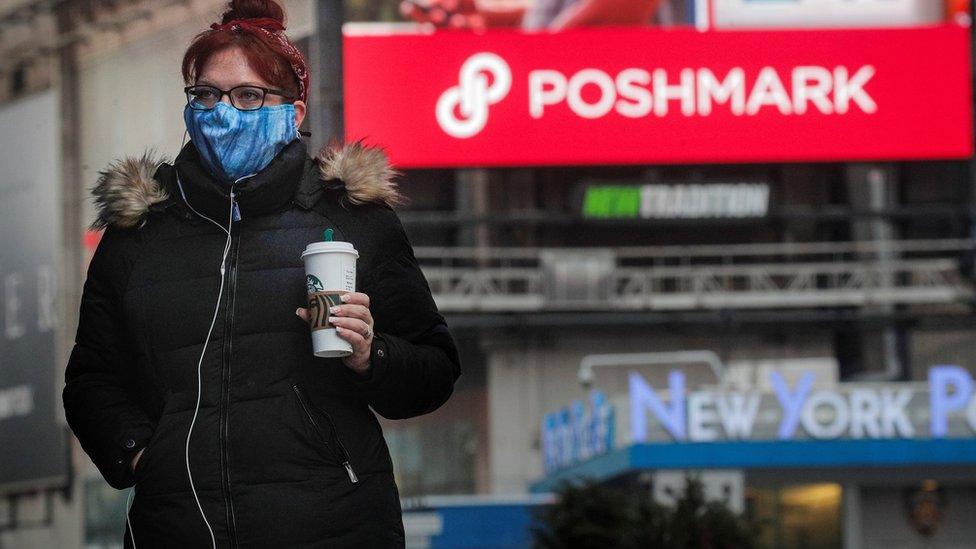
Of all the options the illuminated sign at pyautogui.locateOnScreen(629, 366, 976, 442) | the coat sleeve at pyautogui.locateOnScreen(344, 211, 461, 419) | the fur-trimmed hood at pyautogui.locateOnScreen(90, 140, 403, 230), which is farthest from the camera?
the illuminated sign at pyautogui.locateOnScreen(629, 366, 976, 442)

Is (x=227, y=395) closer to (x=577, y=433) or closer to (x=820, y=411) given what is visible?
(x=820, y=411)

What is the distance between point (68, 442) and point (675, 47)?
15528 mm

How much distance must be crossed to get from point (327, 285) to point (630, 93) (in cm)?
3151

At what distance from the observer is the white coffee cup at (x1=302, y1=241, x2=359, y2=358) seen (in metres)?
2.66

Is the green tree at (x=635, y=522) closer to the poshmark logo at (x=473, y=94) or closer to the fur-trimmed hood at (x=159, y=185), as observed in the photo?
the fur-trimmed hood at (x=159, y=185)

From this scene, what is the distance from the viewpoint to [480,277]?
34.9 m

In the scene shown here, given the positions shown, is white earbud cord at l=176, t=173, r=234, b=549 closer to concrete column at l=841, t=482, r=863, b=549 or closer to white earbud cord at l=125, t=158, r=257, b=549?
white earbud cord at l=125, t=158, r=257, b=549

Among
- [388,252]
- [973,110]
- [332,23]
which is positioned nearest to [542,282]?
[332,23]

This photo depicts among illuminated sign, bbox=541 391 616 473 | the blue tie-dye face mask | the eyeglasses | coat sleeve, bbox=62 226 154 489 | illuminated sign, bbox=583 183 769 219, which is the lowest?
illuminated sign, bbox=541 391 616 473

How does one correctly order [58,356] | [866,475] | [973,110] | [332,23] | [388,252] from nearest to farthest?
[388,252] → [866,475] → [332,23] → [973,110] → [58,356]

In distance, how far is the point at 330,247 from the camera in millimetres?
2711

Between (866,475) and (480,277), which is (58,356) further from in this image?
(866,475)

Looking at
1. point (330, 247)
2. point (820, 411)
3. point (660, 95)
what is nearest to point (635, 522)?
point (330, 247)

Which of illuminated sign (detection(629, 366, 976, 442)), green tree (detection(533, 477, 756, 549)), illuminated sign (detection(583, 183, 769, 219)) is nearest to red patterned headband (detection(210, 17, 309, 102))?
green tree (detection(533, 477, 756, 549))
